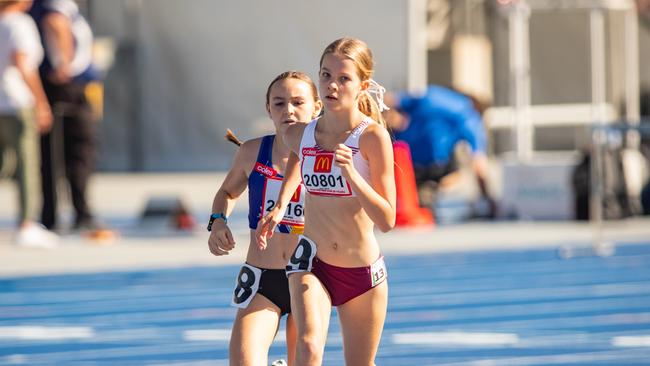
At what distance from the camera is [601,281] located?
10797mm

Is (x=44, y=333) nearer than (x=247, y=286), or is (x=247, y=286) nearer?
(x=247, y=286)

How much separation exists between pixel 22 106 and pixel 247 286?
760cm

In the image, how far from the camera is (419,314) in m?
9.01

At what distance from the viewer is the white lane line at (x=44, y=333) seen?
8.11 m

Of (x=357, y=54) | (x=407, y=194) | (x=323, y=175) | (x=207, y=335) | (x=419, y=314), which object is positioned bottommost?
(x=419, y=314)

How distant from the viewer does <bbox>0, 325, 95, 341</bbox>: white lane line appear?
8.11 meters

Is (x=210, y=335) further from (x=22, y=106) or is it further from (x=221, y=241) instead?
(x=22, y=106)

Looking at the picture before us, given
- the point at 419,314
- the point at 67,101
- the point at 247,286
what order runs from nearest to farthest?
1. the point at 247,286
2. the point at 419,314
3. the point at 67,101

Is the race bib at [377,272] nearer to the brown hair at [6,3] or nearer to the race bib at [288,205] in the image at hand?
the race bib at [288,205]

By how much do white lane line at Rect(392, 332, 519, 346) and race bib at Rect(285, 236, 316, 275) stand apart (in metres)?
2.57

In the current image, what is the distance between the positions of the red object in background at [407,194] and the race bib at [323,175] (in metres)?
8.72

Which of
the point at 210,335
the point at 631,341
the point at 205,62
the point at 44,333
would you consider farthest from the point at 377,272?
the point at 205,62

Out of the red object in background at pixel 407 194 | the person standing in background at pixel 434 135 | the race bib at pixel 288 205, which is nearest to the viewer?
the race bib at pixel 288 205

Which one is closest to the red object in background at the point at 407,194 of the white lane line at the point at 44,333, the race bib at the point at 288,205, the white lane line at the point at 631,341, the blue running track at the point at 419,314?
the blue running track at the point at 419,314
